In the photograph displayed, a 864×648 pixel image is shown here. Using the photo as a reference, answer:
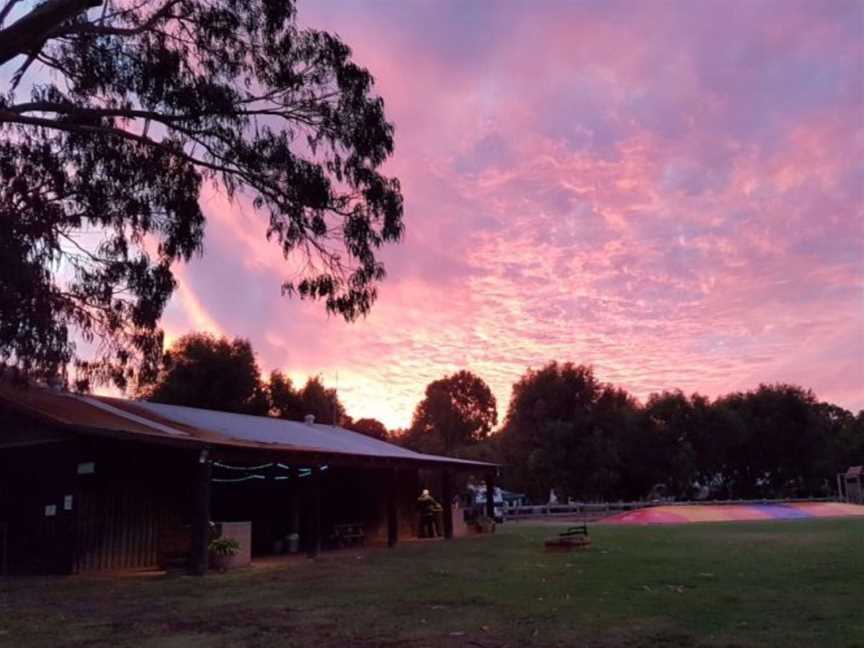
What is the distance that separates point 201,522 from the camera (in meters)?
16.6

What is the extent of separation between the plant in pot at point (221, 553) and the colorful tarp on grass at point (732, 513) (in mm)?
→ 23575

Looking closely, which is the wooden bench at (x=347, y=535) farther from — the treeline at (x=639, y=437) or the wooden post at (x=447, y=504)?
the treeline at (x=639, y=437)

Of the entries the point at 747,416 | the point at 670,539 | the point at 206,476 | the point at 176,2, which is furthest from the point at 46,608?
the point at 747,416

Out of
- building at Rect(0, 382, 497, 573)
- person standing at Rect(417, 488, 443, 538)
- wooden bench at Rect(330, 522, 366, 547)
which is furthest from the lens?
person standing at Rect(417, 488, 443, 538)

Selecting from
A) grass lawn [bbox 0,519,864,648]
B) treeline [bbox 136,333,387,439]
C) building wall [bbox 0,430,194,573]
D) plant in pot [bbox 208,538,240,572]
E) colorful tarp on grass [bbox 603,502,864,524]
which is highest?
treeline [bbox 136,333,387,439]

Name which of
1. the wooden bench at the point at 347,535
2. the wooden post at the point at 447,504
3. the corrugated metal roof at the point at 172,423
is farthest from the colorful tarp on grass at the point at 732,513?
the wooden bench at the point at 347,535

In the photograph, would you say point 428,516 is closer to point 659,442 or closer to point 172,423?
point 172,423

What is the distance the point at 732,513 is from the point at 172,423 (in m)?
28.1

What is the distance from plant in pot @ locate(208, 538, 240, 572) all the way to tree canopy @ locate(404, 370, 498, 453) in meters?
70.5

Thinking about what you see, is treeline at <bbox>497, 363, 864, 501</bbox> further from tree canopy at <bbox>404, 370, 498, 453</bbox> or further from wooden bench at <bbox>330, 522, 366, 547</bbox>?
wooden bench at <bbox>330, 522, 366, 547</bbox>

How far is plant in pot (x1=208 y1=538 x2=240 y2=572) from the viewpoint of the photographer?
17.0 meters

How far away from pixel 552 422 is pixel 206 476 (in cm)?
4228

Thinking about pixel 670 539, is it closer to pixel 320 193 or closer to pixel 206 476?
pixel 206 476

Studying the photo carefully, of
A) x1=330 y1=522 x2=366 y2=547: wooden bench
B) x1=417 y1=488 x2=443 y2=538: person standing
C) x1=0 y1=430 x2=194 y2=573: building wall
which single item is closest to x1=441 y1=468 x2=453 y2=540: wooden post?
x1=417 y1=488 x2=443 y2=538: person standing
